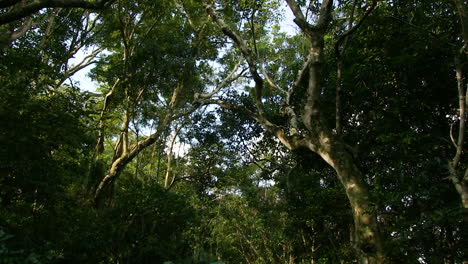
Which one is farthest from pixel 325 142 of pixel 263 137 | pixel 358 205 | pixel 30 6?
pixel 263 137

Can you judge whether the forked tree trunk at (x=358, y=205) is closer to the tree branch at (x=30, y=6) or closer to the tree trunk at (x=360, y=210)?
the tree trunk at (x=360, y=210)

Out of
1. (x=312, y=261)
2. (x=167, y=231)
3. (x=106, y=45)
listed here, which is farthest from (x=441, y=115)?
(x=106, y=45)

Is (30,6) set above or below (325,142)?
above

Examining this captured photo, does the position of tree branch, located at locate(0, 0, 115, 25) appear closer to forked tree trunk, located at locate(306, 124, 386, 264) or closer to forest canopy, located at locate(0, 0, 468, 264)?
forest canopy, located at locate(0, 0, 468, 264)

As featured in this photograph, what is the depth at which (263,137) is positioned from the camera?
1093 centimetres

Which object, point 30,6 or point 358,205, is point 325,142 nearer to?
point 358,205

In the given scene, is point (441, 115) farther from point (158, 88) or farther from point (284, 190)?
point (158, 88)

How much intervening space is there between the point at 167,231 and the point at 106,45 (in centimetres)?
840

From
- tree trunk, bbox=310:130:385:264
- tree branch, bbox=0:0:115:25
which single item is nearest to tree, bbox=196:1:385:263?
tree trunk, bbox=310:130:385:264

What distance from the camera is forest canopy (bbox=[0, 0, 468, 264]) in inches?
179

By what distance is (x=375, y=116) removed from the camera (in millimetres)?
6902

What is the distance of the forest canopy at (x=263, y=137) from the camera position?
179 inches

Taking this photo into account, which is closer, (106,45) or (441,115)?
(441,115)

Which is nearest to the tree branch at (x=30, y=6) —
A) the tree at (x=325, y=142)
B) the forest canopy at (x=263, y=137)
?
the forest canopy at (x=263, y=137)
